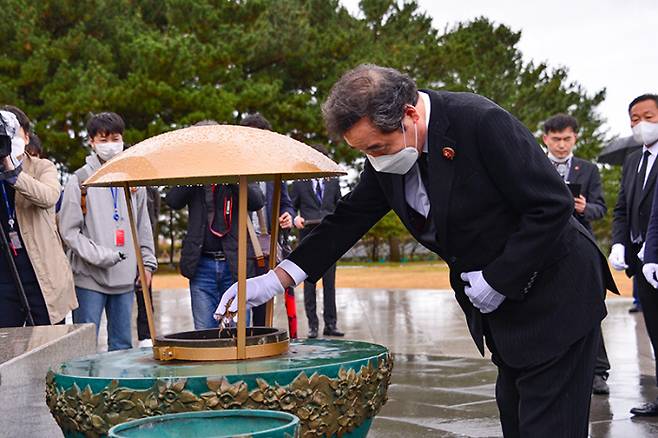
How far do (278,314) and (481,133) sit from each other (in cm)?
938

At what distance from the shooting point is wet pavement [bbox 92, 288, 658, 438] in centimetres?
568

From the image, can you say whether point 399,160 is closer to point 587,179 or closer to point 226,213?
point 226,213

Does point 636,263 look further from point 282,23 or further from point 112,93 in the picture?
point 282,23

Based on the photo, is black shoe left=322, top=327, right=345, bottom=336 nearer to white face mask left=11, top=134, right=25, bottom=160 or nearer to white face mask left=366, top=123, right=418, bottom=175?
white face mask left=11, top=134, right=25, bottom=160

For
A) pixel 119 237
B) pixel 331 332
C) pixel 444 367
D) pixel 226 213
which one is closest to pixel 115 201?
pixel 119 237

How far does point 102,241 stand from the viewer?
21.0 ft

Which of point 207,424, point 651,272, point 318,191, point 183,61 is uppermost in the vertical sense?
point 183,61

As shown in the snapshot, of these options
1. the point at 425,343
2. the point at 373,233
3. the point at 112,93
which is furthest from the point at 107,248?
the point at 373,233

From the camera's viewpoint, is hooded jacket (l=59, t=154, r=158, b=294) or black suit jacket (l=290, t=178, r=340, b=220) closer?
hooded jacket (l=59, t=154, r=158, b=294)

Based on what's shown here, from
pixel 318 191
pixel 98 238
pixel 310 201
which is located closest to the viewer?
pixel 98 238

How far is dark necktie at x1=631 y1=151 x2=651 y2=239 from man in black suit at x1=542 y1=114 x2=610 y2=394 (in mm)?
499

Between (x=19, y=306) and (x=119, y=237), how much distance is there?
1.07 meters

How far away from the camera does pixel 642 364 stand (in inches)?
317

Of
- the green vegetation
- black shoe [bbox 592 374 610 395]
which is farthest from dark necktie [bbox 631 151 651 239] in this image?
the green vegetation
